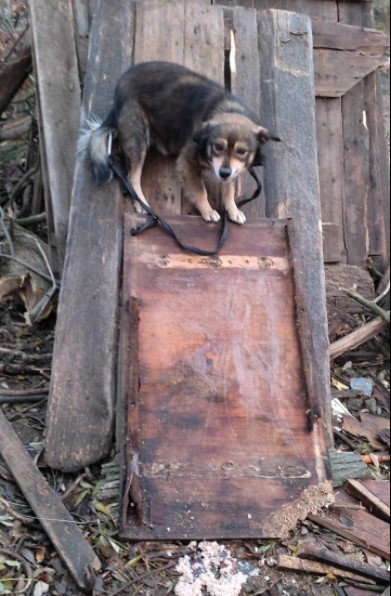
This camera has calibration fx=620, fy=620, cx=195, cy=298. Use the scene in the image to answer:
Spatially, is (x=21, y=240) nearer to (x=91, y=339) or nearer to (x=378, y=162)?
(x=91, y=339)

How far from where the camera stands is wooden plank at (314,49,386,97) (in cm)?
481

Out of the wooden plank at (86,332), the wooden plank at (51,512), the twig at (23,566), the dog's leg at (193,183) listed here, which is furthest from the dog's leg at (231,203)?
the twig at (23,566)

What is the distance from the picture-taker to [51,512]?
8.79 ft

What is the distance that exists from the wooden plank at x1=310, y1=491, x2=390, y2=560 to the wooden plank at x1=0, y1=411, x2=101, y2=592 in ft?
3.43

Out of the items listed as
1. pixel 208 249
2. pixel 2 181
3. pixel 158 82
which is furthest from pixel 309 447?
pixel 2 181

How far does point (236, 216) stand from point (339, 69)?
6.87 feet

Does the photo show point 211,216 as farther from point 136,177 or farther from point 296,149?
point 296,149

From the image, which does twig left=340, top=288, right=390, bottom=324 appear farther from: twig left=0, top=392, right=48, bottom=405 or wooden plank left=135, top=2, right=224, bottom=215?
twig left=0, top=392, right=48, bottom=405

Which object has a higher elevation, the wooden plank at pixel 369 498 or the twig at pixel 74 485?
the twig at pixel 74 485

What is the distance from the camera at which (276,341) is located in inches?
126

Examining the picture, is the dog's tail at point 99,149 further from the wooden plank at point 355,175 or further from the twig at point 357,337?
the wooden plank at point 355,175

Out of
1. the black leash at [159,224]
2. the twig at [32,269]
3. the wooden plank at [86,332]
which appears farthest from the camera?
the twig at [32,269]

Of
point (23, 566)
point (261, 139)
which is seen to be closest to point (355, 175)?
point (261, 139)

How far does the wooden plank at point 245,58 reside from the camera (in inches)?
159
